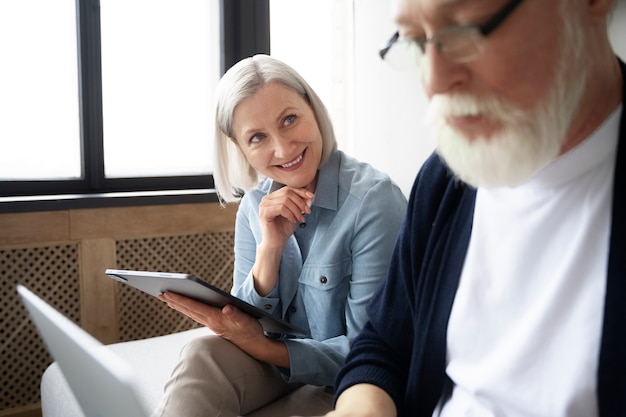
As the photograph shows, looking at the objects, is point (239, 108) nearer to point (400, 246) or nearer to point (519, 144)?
point (400, 246)

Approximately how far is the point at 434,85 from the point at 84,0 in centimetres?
250

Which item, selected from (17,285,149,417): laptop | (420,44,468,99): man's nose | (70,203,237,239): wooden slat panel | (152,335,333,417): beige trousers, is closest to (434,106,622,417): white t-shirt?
(420,44,468,99): man's nose

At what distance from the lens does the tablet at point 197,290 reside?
4.08 ft

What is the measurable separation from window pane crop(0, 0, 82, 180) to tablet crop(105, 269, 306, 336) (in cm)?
167

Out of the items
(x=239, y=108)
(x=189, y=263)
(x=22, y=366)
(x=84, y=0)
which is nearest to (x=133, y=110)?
(x=84, y=0)

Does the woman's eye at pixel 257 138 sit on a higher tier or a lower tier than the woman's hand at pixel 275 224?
higher

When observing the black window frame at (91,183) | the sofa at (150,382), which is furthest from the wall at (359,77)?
the sofa at (150,382)

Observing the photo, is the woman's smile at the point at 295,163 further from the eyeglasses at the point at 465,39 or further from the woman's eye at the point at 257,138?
the eyeglasses at the point at 465,39

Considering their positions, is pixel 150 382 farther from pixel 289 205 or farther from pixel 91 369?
pixel 91 369

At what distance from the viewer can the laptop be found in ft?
1.98

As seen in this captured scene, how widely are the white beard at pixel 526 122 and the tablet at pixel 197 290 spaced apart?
640 mm

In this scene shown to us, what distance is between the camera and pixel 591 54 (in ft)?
2.51

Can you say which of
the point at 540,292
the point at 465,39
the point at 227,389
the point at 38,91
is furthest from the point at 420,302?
the point at 38,91

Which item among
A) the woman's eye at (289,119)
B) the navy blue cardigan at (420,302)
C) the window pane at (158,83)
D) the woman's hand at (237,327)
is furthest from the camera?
the window pane at (158,83)
